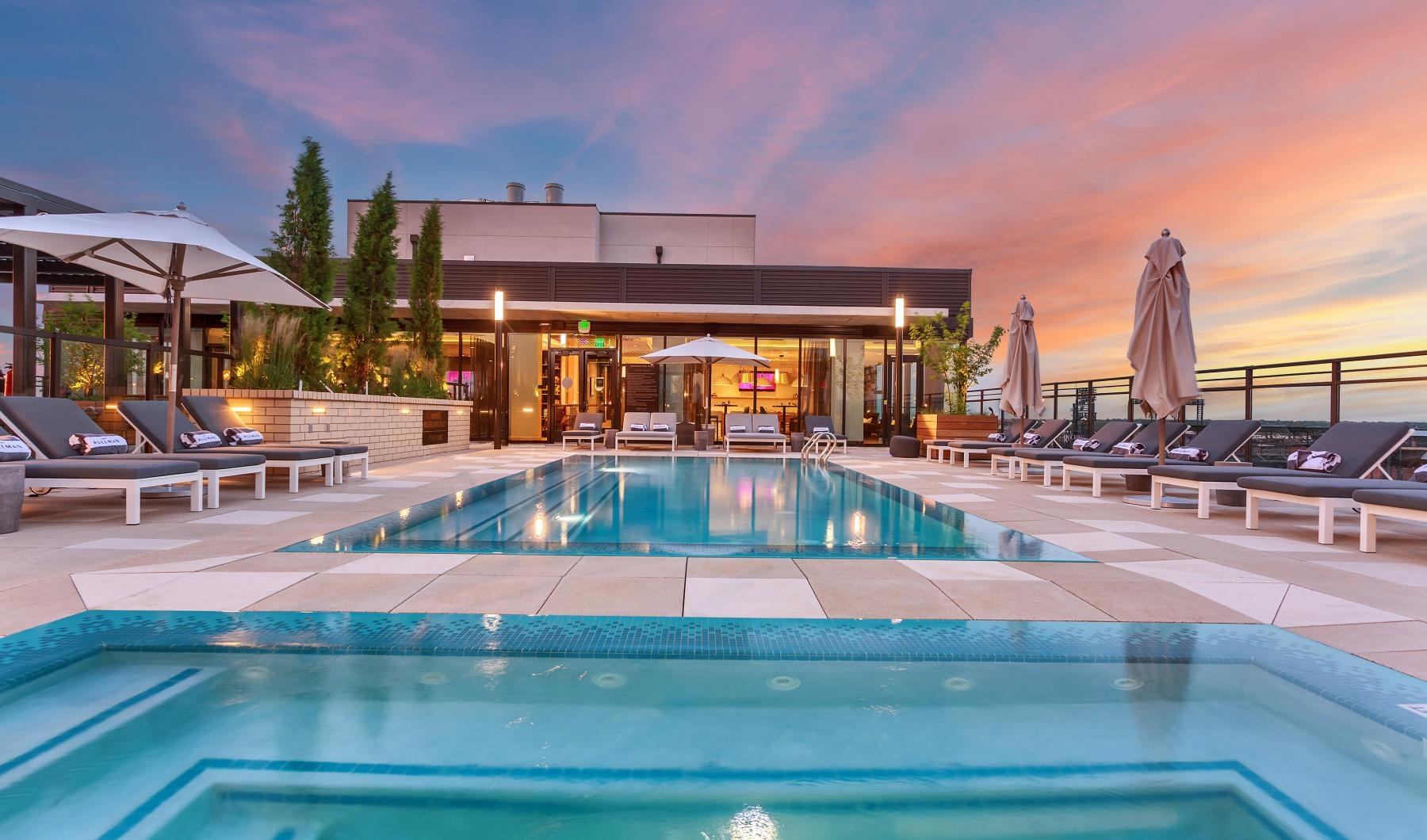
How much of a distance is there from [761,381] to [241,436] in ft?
40.2

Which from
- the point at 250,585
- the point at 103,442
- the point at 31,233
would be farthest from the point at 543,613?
the point at 31,233

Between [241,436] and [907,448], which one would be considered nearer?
[241,436]

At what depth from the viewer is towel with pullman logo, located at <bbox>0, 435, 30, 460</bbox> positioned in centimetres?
472

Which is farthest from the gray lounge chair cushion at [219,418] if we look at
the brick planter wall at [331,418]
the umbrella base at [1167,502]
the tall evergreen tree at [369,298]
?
the umbrella base at [1167,502]

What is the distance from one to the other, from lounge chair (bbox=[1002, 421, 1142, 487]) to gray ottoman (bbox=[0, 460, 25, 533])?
388 inches

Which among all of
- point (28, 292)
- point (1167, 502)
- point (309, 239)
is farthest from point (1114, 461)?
point (28, 292)

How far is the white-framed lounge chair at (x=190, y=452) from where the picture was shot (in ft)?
18.0

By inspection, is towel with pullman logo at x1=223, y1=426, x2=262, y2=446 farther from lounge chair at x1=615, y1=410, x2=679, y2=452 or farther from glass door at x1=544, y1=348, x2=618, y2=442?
glass door at x1=544, y1=348, x2=618, y2=442

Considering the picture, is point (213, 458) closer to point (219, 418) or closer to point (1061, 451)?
point (219, 418)

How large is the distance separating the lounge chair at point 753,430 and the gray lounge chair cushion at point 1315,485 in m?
9.20

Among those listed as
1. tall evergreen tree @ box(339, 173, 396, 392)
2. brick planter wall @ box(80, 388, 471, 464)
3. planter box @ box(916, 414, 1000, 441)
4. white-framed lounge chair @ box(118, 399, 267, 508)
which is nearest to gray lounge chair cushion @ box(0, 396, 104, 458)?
white-framed lounge chair @ box(118, 399, 267, 508)

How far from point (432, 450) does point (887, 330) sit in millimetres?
11184

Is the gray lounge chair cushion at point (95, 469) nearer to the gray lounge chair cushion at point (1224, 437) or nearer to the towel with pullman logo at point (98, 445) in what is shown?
the towel with pullman logo at point (98, 445)

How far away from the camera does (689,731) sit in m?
1.95
